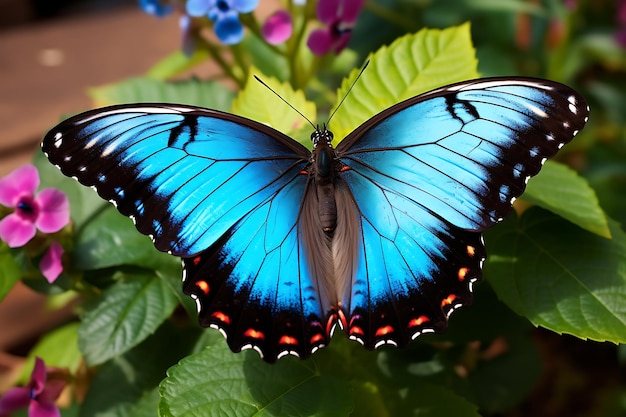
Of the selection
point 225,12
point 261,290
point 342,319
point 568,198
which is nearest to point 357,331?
point 342,319

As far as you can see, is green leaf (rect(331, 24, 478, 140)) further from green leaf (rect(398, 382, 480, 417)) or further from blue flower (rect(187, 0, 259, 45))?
green leaf (rect(398, 382, 480, 417))

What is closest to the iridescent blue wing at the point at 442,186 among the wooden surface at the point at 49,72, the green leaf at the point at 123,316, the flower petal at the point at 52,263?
the green leaf at the point at 123,316

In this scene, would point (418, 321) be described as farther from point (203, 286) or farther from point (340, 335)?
point (203, 286)

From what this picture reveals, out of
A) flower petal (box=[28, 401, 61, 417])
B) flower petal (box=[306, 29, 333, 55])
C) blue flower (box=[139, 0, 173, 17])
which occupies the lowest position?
flower petal (box=[28, 401, 61, 417])

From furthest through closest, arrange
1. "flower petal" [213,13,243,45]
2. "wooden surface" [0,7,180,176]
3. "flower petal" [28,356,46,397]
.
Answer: "wooden surface" [0,7,180,176]
"flower petal" [213,13,243,45]
"flower petal" [28,356,46,397]

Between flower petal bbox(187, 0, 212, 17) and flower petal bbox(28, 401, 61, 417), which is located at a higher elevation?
flower petal bbox(187, 0, 212, 17)

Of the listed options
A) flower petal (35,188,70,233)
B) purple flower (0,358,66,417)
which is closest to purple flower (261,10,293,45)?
flower petal (35,188,70,233)

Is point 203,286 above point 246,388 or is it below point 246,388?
above
